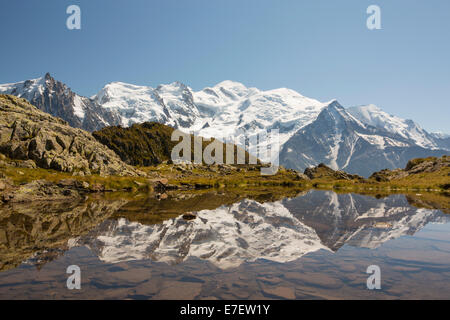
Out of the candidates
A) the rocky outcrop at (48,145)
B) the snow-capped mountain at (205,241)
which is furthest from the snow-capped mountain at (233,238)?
the rocky outcrop at (48,145)

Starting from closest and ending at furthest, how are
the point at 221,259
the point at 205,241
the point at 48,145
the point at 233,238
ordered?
the point at 221,259, the point at 205,241, the point at 233,238, the point at 48,145

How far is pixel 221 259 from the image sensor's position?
758 inches

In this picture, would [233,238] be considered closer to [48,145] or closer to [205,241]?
[205,241]

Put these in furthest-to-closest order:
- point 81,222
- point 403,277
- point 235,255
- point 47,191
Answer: point 47,191, point 81,222, point 235,255, point 403,277

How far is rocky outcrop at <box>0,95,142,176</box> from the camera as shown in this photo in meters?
91.9

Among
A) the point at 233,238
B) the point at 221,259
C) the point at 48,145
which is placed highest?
the point at 48,145

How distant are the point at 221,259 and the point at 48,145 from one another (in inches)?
3939

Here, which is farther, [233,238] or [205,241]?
[233,238]

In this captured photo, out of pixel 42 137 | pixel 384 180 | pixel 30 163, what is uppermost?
pixel 42 137

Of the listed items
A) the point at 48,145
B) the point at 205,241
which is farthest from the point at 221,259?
the point at 48,145
